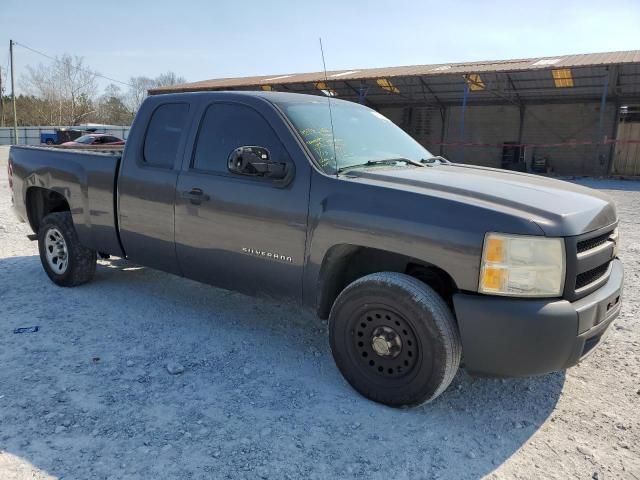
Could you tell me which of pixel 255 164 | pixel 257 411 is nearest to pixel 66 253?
pixel 255 164

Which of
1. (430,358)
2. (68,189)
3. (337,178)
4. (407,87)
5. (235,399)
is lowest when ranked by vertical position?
(235,399)

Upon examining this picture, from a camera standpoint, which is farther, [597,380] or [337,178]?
[597,380]

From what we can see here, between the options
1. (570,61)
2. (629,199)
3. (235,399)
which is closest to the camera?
(235,399)

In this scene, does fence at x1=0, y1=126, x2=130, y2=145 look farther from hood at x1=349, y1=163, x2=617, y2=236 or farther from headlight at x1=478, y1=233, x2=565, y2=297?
headlight at x1=478, y1=233, x2=565, y2=297

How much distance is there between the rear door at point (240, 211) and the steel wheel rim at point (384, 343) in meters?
0.53

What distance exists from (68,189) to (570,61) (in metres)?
21.7

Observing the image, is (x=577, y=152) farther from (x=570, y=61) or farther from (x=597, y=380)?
(x=597, y=380)

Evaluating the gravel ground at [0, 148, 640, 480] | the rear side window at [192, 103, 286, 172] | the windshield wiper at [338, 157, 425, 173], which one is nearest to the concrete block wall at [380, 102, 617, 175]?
the gravel ground at [0, 148, 640, 480]

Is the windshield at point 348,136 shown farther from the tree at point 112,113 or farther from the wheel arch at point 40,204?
the tree at point 112,113

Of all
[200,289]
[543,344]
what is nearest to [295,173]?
[543,344]

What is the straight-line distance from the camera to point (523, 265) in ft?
8.61

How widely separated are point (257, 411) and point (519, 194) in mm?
1980

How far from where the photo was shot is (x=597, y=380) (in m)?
3.46

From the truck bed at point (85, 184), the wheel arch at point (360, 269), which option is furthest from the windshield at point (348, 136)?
the truck bed at point (85, 184)
